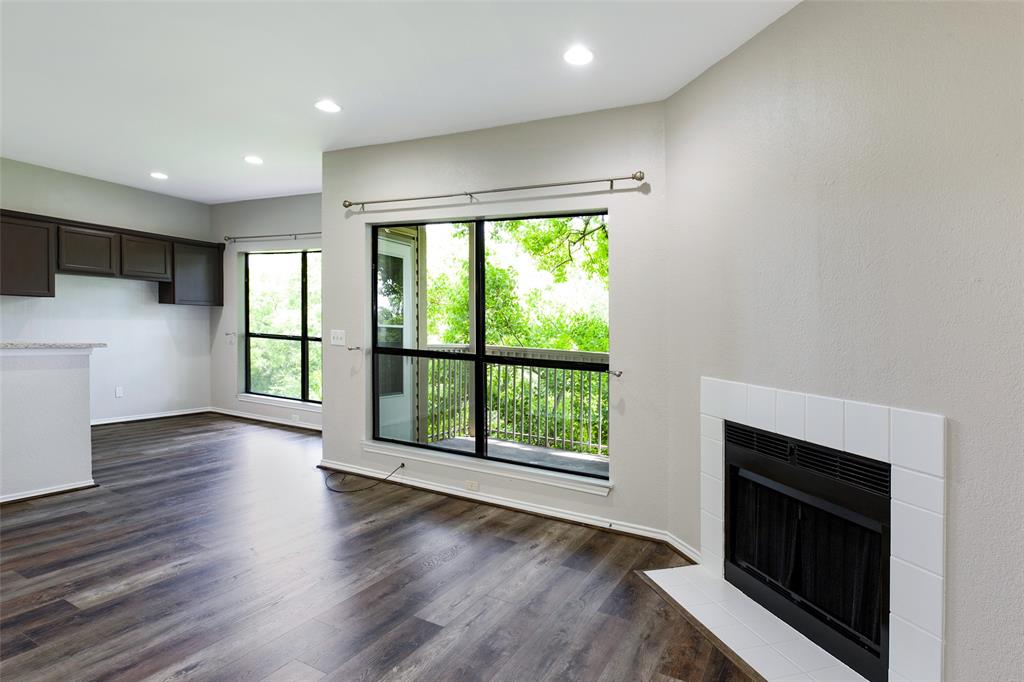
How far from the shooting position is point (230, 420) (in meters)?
6.57

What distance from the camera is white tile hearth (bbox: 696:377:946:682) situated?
168cm

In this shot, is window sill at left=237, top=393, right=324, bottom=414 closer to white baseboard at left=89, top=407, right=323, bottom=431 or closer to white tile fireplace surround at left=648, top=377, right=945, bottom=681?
white baseboard at left=89, top=407, right=323, bottom=431

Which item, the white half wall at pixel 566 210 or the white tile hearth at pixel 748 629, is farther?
the white half wall at pixel 566 210

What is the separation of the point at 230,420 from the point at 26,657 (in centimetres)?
491

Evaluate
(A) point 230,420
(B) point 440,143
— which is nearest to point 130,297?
(A) point 230,420

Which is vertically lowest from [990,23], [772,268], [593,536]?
[593,536]

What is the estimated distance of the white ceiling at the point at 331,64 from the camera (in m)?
2.37

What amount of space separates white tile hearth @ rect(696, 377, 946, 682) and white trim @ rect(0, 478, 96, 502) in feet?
13.7

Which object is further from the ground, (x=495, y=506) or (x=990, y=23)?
(x=990, y=23)

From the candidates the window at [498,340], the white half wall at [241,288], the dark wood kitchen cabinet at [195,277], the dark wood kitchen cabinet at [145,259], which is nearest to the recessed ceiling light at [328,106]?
the window at [498,340]

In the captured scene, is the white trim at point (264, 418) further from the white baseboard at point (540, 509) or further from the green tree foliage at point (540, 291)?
the green tree foliage at point (540, 291)

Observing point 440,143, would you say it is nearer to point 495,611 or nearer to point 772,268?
point 772,268

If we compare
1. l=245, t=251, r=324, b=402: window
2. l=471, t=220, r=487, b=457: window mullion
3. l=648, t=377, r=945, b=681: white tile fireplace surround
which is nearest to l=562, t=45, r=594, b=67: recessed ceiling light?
l=471, t=220, r=487, b=457: window mullion

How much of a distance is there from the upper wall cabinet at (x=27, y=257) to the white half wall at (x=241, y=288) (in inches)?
73.1
